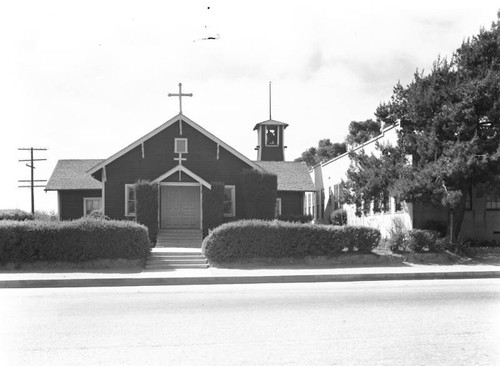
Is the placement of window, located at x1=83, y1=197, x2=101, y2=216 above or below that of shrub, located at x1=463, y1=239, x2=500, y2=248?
above

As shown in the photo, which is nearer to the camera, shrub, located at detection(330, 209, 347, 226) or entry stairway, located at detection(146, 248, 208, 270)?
A: entry stairway, located at detection(146, 248, 208, 270)

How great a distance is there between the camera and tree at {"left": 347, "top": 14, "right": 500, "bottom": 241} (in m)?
19.0

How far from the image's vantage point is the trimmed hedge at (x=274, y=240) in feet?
60.8

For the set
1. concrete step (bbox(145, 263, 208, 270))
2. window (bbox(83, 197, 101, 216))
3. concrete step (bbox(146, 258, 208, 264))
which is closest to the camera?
concrete step (bbox(145, 263, 208, 270))

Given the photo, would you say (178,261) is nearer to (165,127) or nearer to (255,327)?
(165,127)

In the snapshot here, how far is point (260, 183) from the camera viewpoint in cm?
2656

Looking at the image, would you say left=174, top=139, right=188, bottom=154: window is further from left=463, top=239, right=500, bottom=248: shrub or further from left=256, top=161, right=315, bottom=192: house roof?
left=463, top=239, right=500, bottom=248: shrub

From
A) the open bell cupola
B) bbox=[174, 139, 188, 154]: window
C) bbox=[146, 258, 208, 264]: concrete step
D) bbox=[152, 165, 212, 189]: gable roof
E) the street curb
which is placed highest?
the open bell cupola

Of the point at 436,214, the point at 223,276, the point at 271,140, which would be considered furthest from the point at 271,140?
the point at 223,276

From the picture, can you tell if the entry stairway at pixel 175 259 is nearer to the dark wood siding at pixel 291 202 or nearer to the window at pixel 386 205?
the window at pixel 386 205

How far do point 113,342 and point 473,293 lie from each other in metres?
7.87

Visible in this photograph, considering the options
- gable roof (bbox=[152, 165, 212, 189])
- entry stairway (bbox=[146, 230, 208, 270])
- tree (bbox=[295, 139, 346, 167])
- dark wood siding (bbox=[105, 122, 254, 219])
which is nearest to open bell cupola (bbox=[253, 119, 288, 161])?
dark wood siding (bbox=[105, 122, 254, 219])

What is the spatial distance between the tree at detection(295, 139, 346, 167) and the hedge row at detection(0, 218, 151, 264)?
4968cm

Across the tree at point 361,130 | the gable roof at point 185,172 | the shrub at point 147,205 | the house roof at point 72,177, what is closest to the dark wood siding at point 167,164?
the gable roof at point 185,172
